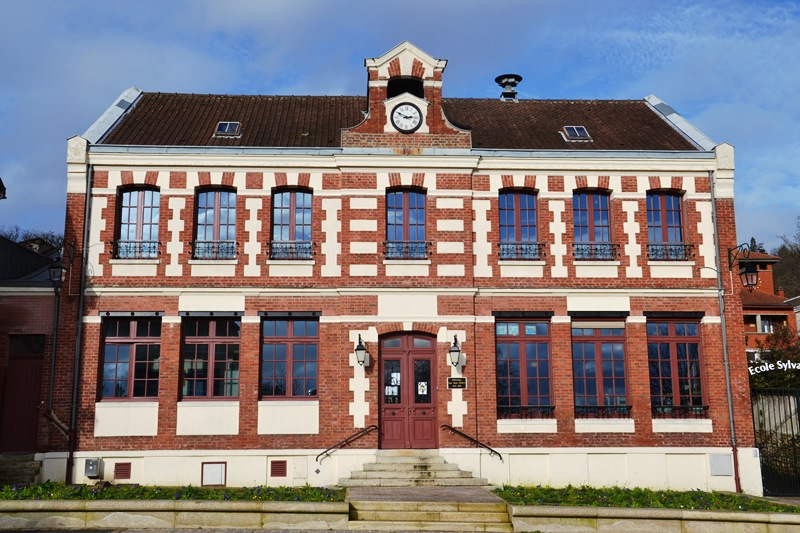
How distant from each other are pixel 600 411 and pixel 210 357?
9.61m

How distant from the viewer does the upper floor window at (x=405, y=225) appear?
18078mm

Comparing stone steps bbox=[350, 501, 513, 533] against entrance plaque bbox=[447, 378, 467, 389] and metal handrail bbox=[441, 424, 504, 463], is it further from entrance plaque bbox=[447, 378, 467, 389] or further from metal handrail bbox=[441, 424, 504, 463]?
entrance plaque bbox=[447, 378, 467, 389]

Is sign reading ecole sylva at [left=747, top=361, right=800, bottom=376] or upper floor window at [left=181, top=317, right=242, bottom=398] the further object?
sign reading ecole sylva at [left=747, top=361, right=800, bottom=376]

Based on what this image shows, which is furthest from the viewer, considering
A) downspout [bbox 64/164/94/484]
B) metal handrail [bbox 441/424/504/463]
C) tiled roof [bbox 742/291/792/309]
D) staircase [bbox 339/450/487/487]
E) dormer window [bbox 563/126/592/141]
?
tiled roof [bbox 742/291/792/309]

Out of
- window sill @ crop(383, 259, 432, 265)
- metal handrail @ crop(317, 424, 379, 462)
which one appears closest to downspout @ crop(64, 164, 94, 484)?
metal handrail @ crop(317, 424, 379, 462)

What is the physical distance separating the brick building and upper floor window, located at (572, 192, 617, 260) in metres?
0.05

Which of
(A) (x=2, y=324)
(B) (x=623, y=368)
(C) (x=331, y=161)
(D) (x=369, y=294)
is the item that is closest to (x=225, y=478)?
(D) (x=369, y=294)

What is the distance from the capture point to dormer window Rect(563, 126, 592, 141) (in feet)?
66.5

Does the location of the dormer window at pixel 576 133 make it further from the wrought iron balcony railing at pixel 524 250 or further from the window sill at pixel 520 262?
the window sill at pixel 520 262

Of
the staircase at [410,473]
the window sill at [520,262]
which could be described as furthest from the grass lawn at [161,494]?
the window sill at [520,262]

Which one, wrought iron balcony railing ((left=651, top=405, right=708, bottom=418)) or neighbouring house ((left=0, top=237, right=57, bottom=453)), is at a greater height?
neighbouring house ((left=0, top=237, right=57, bottom=453))

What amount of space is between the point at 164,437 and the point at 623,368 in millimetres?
11261

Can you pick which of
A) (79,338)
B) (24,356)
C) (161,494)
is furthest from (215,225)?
(161,494)

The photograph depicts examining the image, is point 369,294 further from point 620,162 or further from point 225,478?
point 620,162
